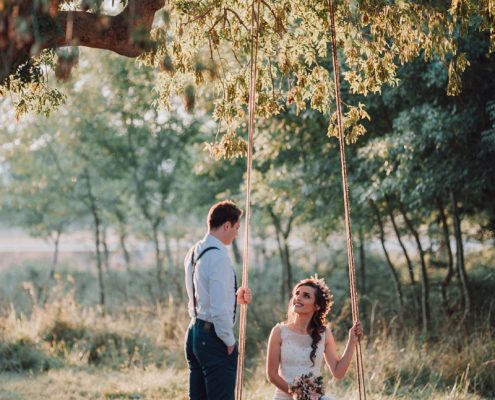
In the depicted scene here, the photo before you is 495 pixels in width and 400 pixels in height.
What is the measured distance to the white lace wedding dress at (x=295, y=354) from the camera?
5.46 meters

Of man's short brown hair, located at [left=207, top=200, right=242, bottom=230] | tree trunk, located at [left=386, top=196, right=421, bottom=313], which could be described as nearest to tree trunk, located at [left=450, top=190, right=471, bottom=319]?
tree trunk, located at [left=386, top=196, right=421, bottom=313]

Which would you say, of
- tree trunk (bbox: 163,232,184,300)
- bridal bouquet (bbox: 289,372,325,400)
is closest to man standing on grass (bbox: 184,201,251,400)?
bridal bouquet (bbox: 289,372,325,400)

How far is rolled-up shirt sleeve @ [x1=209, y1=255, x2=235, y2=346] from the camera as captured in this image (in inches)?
188

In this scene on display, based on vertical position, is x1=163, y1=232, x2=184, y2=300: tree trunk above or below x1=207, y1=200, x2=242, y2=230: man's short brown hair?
below

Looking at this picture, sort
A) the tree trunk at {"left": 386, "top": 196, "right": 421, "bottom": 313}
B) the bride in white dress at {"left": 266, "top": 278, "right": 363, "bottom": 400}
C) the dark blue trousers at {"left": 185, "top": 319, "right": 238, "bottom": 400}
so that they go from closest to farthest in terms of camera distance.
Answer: the dark blue trousers at {"left": 185, "top": 319, "right": 238, "bottom": 400}
the bride in white dress at {"left": 266, "top": 278, "right": 363, "bottom": 400}
the tree trunk at {"left": 386, "top": 196, "right": 421, "bottom": 313}

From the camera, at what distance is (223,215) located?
194 inches

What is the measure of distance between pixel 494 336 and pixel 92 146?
30.2 ft

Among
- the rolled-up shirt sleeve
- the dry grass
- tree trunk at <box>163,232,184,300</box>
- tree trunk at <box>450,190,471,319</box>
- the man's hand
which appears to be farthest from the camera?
tree trunk at <box>163,232,184,300</box>

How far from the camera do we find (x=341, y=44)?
6.74m

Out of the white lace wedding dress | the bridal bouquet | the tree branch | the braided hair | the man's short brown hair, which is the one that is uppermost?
the tree branch

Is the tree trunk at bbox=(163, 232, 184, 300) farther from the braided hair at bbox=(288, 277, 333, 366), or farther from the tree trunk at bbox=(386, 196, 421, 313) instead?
the braided hair at bbox=(288, 277, 333, 366)

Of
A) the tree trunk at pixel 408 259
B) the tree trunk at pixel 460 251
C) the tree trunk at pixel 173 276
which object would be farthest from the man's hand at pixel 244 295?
the tree trunk at pixel 173 276

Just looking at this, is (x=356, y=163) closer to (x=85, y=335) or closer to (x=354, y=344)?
(x=85, y=335)

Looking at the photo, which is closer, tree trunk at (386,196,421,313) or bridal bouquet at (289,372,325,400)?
bridal bouquet at (289,372,325,400)
